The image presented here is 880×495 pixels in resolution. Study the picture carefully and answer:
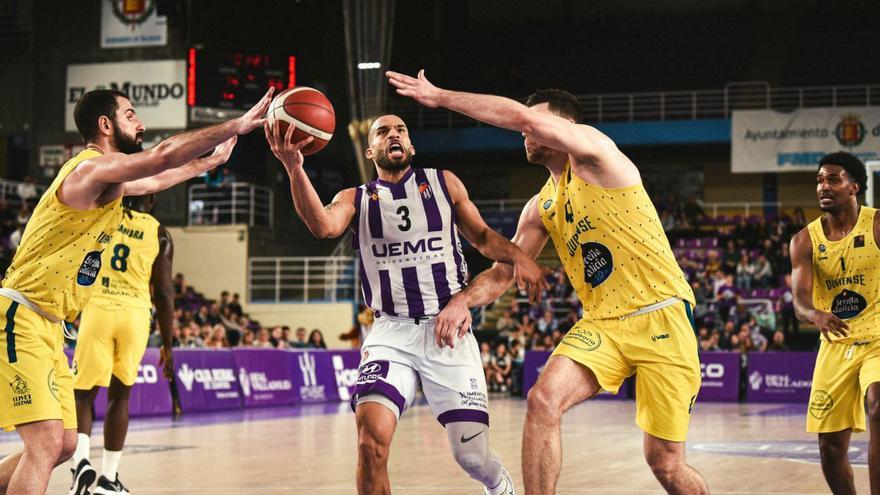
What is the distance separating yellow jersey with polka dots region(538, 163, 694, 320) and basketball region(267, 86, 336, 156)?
135 centimetres

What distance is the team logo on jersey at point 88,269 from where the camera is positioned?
19.5 ft

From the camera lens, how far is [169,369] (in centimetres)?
888

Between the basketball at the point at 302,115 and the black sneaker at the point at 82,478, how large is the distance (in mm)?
3327

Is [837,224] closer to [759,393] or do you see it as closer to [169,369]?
[169,369]

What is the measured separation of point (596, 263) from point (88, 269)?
2.68m

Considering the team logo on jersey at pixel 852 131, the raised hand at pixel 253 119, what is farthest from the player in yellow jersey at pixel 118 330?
the team logo on jersey at pixel 852 131

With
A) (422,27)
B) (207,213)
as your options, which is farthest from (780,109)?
(207,213)

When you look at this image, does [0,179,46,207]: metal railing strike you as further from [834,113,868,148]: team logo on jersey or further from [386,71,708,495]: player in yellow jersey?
[386,71,708,495]: player in yellow jersey

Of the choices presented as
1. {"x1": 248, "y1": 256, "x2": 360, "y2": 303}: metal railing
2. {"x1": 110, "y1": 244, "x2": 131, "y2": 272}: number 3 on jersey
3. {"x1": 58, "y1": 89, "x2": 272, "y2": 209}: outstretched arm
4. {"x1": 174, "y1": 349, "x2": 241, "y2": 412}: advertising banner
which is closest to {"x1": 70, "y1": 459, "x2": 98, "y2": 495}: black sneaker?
{"x1": 110, "y1": 244, "x2": 131, "y2": 272}: number 3 on jersey

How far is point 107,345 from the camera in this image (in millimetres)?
8484

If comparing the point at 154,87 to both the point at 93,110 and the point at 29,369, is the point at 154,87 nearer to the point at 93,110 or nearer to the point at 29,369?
the point at 93,110

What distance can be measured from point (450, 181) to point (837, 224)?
8.44 feet

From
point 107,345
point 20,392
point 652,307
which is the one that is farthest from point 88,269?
point 652,307

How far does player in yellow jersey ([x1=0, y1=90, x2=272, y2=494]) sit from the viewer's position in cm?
543
